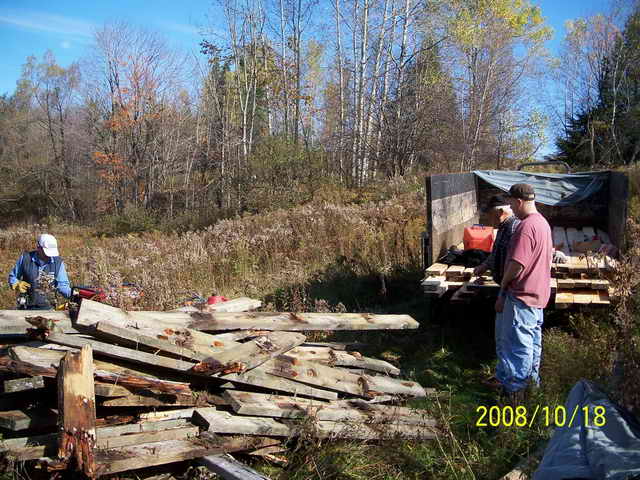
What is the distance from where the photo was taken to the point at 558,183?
9023mm

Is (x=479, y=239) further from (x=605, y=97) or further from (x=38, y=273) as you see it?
(x=605, y=97)

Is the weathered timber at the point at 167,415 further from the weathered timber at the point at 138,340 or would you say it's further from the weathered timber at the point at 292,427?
the weathered timber at the point at 138,340

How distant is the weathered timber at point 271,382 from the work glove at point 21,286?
3.80 m

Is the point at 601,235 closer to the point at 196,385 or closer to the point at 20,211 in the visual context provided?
the point at 196,385

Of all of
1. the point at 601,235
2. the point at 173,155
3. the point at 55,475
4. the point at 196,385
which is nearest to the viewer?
the point at 55,475

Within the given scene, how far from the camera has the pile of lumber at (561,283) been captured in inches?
213

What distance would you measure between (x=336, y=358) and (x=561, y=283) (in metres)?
2.64

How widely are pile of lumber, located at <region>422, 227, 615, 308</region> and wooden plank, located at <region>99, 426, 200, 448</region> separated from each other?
10.2 feet

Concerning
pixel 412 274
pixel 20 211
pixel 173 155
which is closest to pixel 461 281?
pixel 412 274

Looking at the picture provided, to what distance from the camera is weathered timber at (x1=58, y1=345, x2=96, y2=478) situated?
3.07m

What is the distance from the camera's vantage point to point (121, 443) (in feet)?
10.7

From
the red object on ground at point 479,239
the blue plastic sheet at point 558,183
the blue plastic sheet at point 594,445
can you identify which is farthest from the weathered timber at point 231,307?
the blue plastic sheet at point 558,183

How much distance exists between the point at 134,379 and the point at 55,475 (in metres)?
0.70

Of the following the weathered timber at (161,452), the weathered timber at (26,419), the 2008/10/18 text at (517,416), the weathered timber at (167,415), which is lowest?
the 2008/10/18 text at (517,416)
